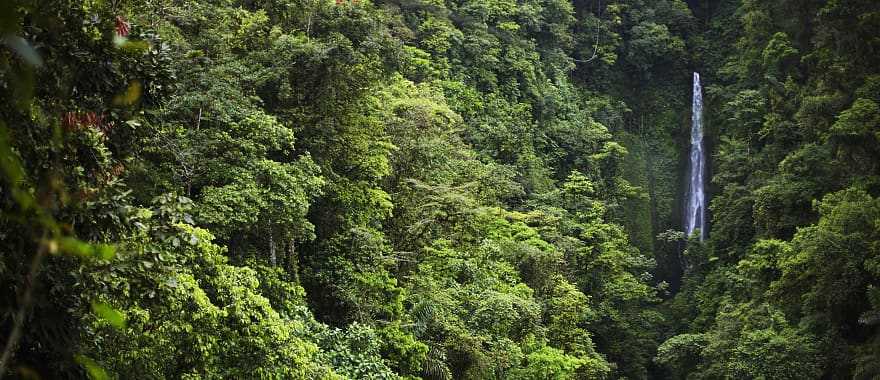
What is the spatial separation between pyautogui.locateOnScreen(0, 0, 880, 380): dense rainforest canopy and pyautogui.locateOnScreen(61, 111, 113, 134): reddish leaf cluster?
0.02 meters

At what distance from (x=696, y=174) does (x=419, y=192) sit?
740 inches

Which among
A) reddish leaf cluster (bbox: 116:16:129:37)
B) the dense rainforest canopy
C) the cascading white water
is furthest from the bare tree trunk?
the cascading white water

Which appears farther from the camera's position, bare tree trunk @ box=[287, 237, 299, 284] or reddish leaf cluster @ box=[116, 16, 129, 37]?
bare tree trunk @ box=[287, 237, 299, 284]

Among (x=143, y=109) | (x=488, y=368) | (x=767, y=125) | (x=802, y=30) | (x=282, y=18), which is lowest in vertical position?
(x=488, y=368)

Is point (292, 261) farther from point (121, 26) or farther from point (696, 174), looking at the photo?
point (696, 174)

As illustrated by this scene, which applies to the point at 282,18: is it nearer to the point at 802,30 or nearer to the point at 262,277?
the point at 262,277

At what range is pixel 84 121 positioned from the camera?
14.3 feet

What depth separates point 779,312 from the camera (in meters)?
15.6

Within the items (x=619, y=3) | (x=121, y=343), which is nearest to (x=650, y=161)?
(x=619, y=3)

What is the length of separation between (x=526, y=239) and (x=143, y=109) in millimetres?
12469

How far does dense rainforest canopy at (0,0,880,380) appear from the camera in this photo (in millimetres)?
4312

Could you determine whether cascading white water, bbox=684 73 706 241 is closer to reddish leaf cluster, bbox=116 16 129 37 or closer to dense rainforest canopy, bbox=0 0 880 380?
dense rainforest canopy, bbox=0 0 880 380

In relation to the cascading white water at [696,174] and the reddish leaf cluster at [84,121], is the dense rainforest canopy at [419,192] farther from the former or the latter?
the cascading white water at [696,174]

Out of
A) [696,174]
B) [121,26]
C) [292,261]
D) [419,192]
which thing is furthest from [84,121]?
[696,174]
